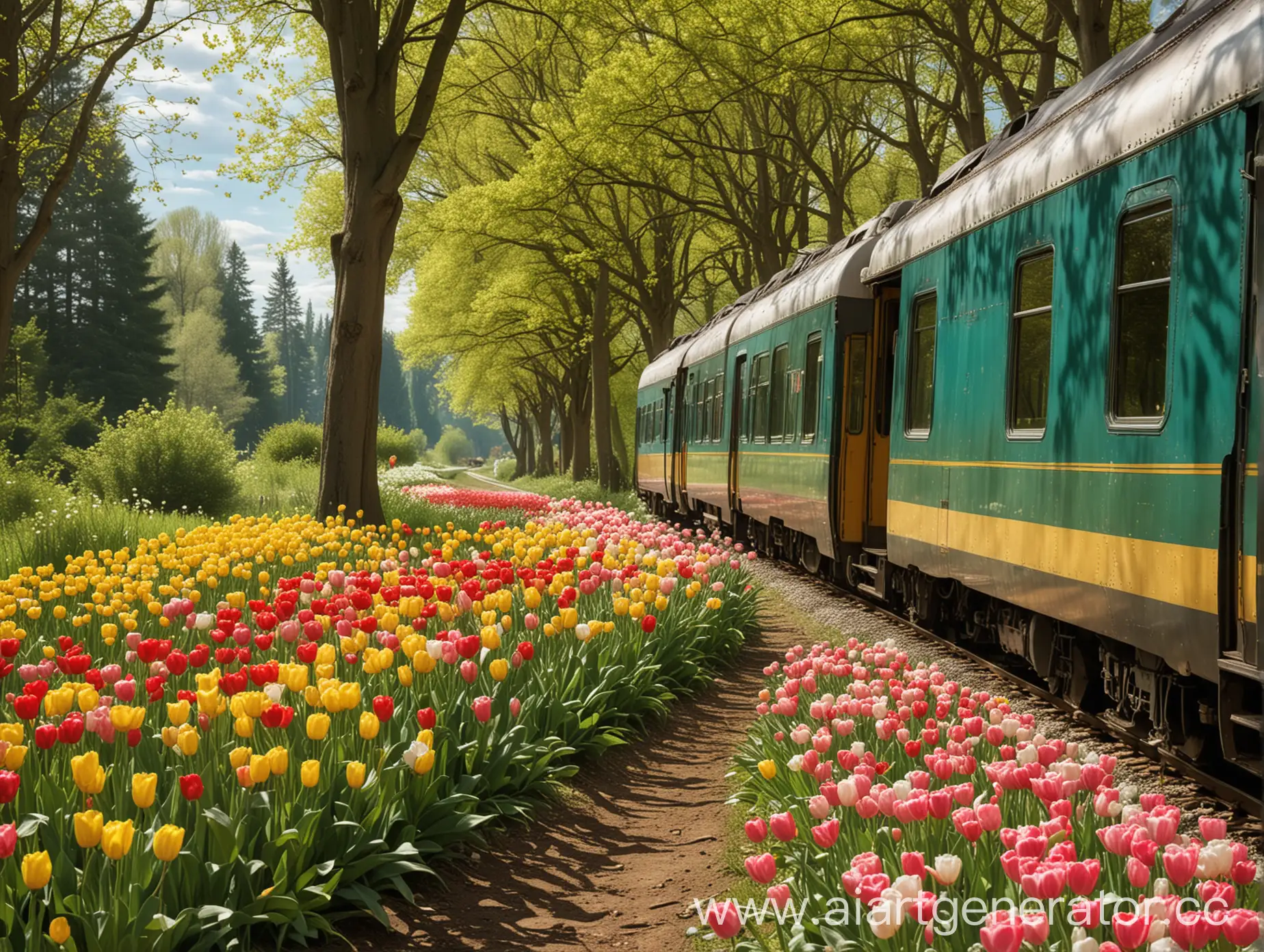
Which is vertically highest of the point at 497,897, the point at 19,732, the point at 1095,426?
the point at 1095,426

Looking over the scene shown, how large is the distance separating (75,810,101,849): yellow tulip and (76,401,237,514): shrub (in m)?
16.3

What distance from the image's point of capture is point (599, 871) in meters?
5.01

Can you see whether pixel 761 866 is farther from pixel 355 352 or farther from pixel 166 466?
pixel 166 466

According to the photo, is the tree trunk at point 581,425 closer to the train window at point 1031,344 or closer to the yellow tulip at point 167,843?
the train window at point 1031,344

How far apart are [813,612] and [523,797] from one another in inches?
269

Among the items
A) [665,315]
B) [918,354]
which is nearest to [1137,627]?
[918,354]

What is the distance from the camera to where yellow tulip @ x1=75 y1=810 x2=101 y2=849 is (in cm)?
323

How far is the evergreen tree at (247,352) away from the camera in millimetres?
78125

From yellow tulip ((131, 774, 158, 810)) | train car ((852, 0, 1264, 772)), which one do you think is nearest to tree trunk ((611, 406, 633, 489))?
train car ((852, 0, 1264, 772))

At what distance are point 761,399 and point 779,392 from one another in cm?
119

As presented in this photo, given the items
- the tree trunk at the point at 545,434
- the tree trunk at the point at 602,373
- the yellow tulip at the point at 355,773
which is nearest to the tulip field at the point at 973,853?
the yellow tulip at the point at 355,773

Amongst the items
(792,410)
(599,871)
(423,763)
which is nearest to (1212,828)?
(423,763)

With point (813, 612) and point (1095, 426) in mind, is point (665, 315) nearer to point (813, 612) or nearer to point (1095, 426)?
point (813, 612)

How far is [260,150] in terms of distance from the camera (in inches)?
774
